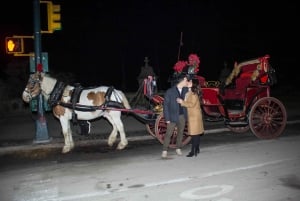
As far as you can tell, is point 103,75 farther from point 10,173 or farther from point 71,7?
point 10,173

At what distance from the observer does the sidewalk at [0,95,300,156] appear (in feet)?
40.3

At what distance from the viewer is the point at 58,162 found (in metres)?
10.1

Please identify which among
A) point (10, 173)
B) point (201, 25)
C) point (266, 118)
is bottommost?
point (10, 173)

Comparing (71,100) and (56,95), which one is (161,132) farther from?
(56,95)

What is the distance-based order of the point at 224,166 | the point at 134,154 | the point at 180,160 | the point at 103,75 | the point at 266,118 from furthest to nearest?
the point at 103,75, the point at 266,118, the point at 134,154, the point at 180,160, the point at 224,166

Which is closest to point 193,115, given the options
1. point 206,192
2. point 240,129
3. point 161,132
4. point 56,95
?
point 161,132

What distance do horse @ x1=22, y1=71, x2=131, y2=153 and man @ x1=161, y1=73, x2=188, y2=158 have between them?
1.69 m

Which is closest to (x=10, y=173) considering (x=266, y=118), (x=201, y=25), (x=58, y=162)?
(x=58, y=162)

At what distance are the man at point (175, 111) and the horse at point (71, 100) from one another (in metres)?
1.69

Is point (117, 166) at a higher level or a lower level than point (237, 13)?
lower

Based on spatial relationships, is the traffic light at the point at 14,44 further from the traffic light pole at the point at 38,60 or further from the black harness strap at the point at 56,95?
the black harness strap at the point at 56,95

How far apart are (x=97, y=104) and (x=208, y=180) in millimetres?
4128

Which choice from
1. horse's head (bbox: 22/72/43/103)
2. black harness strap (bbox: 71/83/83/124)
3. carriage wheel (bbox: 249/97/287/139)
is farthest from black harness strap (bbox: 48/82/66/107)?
carriage wheel (bbox: 249/97/287/139)

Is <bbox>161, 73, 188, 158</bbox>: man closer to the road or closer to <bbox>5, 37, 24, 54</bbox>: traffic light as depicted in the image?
the road
